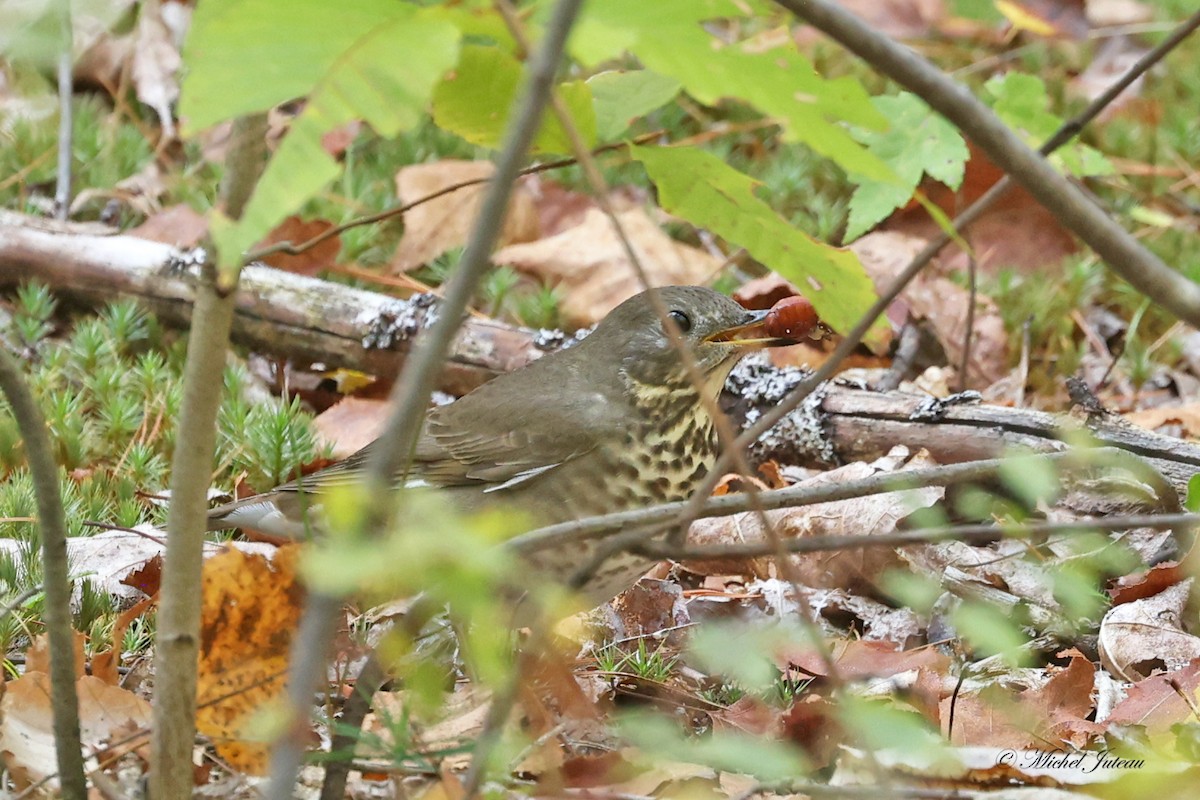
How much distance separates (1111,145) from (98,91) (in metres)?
4.43

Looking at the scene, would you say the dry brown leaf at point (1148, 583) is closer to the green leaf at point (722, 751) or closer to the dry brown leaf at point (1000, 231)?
the green leaf at point (722, 751)

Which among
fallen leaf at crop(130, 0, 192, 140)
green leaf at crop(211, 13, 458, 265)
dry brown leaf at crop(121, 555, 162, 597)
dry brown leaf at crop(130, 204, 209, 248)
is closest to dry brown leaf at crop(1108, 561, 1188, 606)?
dry brown leaf at crop(121, 555, 162, 597)

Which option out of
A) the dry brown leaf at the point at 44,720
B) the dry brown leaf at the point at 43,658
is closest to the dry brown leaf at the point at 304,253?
the dry brown leaf at the point at 43,658

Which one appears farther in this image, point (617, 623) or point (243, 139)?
point (617, 623)

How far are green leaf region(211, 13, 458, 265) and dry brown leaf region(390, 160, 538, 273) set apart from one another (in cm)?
346

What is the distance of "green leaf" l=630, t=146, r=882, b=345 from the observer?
60.4 inches

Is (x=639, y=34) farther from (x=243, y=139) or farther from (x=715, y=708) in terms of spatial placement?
(x=715, y=708)

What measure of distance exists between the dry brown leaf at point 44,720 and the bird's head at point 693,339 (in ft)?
4.80

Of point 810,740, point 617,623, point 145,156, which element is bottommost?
point 810,740

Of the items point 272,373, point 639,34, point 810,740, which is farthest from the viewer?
point 272,373

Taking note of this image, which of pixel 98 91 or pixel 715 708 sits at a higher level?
pixel 98 91

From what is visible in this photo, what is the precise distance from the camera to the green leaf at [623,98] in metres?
1.68

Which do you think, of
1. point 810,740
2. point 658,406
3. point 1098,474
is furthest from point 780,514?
point 810,740

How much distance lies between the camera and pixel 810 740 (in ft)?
7.64
